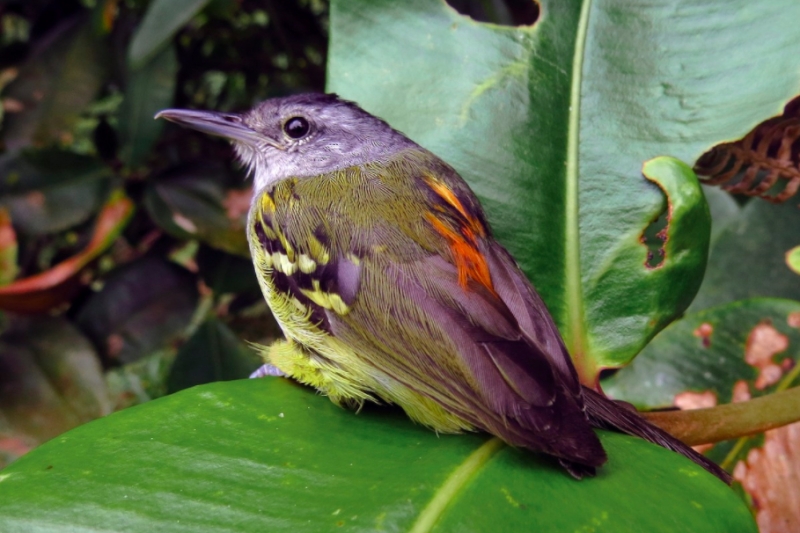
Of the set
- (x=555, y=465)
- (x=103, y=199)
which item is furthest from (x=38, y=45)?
(x=555, y=465)

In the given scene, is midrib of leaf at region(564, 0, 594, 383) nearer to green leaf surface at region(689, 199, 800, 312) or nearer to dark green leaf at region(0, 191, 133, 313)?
green leaf surface at region(689, 199, 800, 312)

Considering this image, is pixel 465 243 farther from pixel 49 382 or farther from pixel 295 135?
pixel 49 382

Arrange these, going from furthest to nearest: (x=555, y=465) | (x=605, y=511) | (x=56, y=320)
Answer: (x=56, y=320)
(x=555, y=465)
(x=605, y=511)

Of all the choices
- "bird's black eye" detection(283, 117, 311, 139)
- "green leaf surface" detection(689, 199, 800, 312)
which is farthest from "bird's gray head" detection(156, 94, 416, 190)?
"green leaf surface" detection(689, 199, 800, 312)

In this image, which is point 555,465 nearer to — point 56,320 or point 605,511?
point 605,511

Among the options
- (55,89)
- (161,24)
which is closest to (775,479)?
(161,24)

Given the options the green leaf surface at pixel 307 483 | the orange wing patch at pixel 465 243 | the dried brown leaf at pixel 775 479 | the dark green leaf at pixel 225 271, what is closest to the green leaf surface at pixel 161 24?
the dark green leaf at pixel 225 271

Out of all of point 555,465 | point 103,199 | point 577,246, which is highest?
point 577,246

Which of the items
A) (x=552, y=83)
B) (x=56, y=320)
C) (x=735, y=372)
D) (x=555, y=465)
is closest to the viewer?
(x=555, y=465)
